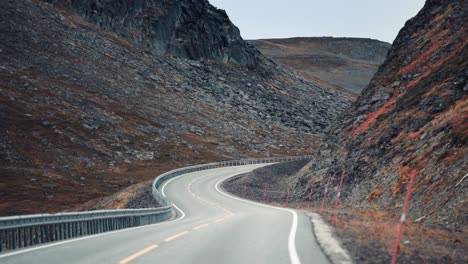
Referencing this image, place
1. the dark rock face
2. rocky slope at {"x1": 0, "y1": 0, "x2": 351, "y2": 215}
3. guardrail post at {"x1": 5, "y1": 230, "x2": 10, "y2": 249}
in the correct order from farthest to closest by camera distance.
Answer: the dark rock face → rocky slope at {"x1": 0, "y1": 0, "x2": 351, "y2": 215} → guardrail post at {"x1": 5, "y1": 230, "x2": 10, "y2": 249}

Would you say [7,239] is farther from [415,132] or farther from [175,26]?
[175,26]

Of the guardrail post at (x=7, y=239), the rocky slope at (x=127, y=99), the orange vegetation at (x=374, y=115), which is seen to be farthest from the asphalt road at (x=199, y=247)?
the rocky slope at (x=127, y=99)

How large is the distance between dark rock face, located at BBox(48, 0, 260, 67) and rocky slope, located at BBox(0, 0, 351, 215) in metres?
0.32

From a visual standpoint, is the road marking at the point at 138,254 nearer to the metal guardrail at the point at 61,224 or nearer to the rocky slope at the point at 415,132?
the metal guardrail at the point at 61,224

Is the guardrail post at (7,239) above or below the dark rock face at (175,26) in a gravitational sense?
below

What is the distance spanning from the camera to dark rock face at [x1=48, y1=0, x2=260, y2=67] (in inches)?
4600

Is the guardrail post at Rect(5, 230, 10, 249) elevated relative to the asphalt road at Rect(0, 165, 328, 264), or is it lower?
elevated

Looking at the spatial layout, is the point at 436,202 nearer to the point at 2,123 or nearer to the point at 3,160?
the point at 3,160

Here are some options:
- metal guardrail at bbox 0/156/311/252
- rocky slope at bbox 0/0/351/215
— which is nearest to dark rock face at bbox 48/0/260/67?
rocky slope at bbox 0/0/351/215

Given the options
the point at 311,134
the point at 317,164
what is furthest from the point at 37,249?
the point at 311,134

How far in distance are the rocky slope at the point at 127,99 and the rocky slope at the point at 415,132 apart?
81.0 feet

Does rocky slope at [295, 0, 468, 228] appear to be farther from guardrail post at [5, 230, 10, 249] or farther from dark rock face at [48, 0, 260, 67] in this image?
dark rock face at [48, 0, 260, 67]

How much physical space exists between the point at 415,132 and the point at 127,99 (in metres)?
73.2

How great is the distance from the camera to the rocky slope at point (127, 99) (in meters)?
60.8
